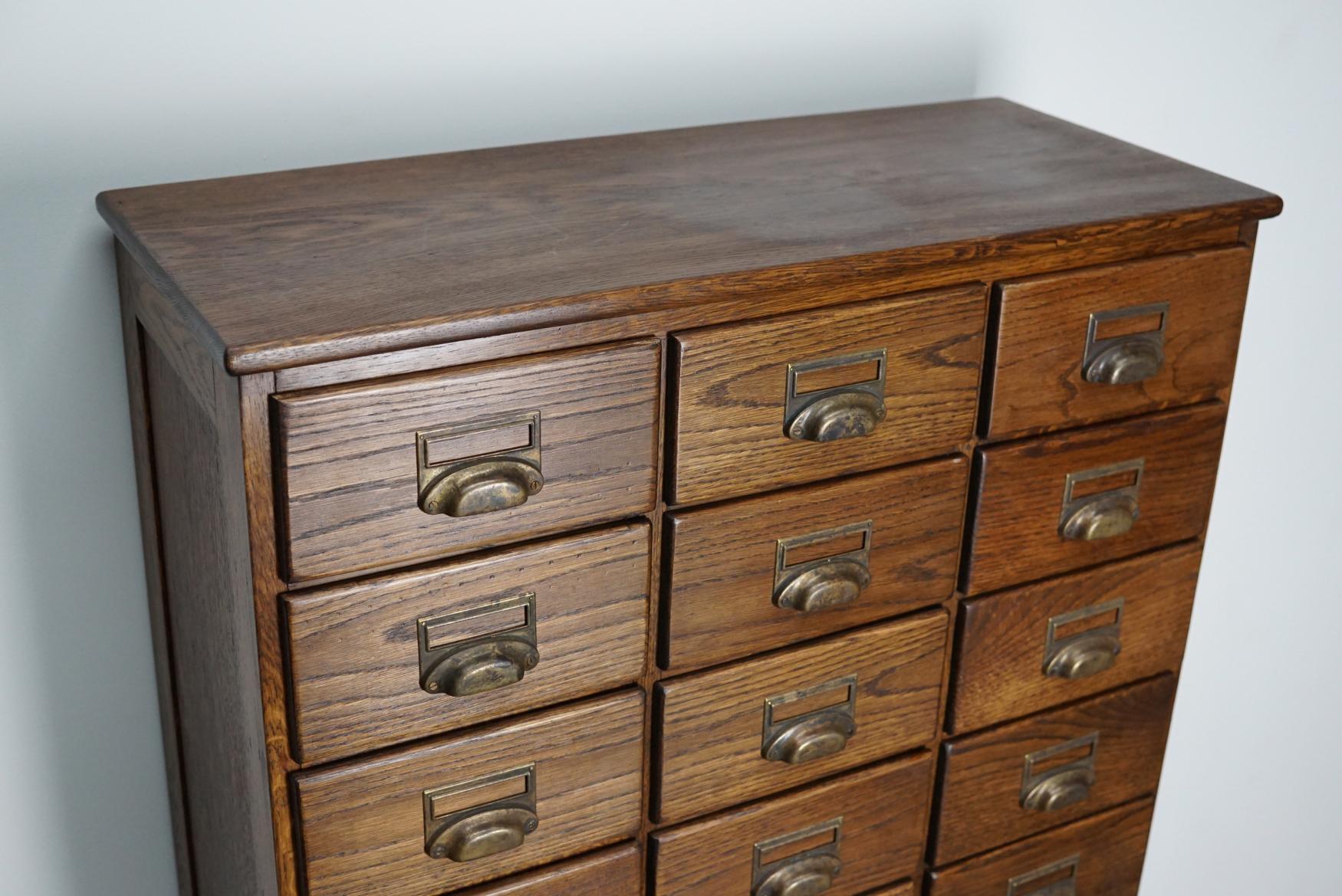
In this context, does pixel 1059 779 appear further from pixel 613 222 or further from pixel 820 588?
pixel 613 222

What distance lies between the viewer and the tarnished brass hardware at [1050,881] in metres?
1.65

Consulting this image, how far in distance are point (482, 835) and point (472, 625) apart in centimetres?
19

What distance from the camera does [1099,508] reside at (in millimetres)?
1484

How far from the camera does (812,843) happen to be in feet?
4.80

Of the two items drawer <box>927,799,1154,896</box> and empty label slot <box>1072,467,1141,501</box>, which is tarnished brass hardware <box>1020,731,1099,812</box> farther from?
empty label slot <box>1072,467,1141,501</box>

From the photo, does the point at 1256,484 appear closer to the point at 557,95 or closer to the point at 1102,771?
the point at 1102,771

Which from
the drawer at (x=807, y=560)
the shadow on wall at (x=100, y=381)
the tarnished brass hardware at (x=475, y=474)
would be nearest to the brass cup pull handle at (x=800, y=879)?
the drawer at (x=807, y=560)

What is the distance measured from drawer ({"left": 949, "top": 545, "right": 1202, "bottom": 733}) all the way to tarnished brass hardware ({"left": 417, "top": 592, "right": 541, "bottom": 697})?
467mm

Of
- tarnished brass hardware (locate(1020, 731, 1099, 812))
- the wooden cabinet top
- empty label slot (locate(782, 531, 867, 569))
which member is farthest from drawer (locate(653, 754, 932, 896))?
the wooden cabinet top

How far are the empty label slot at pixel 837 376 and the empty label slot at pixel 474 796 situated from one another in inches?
15.6

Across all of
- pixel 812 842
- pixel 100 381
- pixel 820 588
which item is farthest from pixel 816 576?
pixel 100 381

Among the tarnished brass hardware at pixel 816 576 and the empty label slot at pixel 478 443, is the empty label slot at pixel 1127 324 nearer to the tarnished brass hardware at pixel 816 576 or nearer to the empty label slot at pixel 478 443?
the tarnished brass hardware at pixel 816 576

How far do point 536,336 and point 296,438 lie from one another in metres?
0.19

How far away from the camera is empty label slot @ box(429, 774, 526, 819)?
1.24 meters
